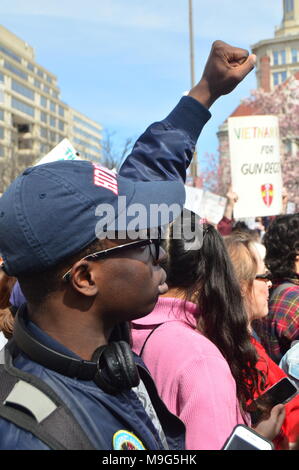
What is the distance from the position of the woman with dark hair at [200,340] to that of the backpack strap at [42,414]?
21.2 inches

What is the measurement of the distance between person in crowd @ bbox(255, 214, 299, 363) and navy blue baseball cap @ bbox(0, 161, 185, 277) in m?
1.94

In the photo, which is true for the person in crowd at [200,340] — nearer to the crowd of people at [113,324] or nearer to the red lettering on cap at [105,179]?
the crowd of people at [113,324]

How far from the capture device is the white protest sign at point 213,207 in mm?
7422

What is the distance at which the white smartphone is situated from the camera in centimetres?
105

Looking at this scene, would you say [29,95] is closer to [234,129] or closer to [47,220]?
[234,129]

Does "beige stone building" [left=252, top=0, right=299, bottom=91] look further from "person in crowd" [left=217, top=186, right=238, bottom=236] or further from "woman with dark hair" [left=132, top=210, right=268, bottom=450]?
"woman with dark hair" [left=132, top=210, right=268, bottom=450]

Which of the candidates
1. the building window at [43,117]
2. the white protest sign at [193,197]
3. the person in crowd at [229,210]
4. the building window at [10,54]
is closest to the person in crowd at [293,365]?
the white protest sign at [193,197]

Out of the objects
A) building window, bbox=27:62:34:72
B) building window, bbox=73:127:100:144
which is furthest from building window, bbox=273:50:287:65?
building window, bbox=73:127:100:144

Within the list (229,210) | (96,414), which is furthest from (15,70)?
(96,414)

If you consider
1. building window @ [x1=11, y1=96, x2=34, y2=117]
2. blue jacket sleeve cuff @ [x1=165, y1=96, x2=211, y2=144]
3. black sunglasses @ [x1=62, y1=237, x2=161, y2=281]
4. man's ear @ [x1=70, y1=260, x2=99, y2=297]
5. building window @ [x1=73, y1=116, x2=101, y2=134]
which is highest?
building window @ [x1=73, y1=116, x2=101, y2=134]

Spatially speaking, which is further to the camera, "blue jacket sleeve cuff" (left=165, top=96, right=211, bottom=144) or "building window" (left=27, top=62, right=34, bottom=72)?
"building window" (left=27, top=62, right=34, bottom=72)

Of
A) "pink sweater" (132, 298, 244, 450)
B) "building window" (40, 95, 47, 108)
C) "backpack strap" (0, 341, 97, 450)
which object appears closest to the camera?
"backpack strap" (0, 341, 97, 450)

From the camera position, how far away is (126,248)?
1.31 meters

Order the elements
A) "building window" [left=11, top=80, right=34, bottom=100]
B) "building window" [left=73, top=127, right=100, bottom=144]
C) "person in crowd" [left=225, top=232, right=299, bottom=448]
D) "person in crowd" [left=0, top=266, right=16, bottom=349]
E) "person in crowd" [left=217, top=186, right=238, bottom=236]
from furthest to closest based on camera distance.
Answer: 1. "building window" [left=73, top=127, right=100, bottom=144]
2. "building window" [left=11, top=80, right=34, bottom=100]
3. "person in crowd" [left=217, top=186, right=238, bottom=236]
4. "person in crowd" [left=225, top=232, right=299, bottom=448]
5. "person in crowd" [left=0, top=266, right=16, bottom=349]
